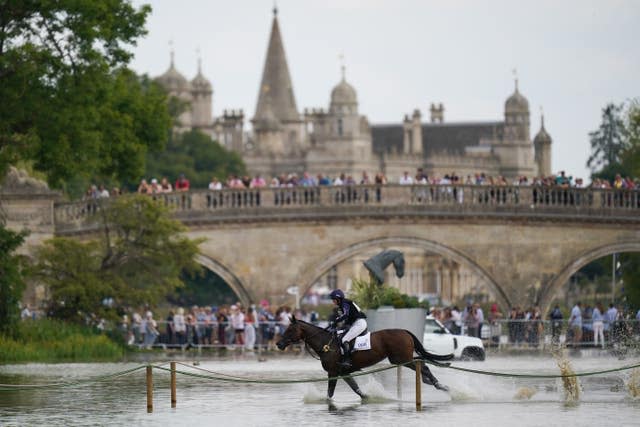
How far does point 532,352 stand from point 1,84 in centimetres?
1479

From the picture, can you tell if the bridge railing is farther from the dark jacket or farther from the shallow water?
the dark jacket

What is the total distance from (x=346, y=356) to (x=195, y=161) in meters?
94.2

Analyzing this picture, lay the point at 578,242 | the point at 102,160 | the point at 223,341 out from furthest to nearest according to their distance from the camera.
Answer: the point at 578,242, the point at 223,341, the point at 102,160

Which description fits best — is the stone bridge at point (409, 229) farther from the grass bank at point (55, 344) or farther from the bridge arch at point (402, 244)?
the grass bank at point (55, 344)

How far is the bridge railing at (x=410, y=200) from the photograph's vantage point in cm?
5756

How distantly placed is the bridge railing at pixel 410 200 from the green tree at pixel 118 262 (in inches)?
152

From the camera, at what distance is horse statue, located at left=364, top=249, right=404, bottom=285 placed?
141 ft

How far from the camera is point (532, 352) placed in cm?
5041

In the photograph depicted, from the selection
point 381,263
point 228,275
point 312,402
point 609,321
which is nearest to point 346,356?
point 312,402

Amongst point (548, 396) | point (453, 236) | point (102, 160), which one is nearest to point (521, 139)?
point (453, 236)

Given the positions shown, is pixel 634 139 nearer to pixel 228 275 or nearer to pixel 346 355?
pixel 228 275

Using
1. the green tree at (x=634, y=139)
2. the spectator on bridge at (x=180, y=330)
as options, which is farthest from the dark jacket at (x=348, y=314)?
the green tree at (x=634, y=139)

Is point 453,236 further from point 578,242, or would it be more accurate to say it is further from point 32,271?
point 32,271

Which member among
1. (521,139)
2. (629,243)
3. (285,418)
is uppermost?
(521,139)
